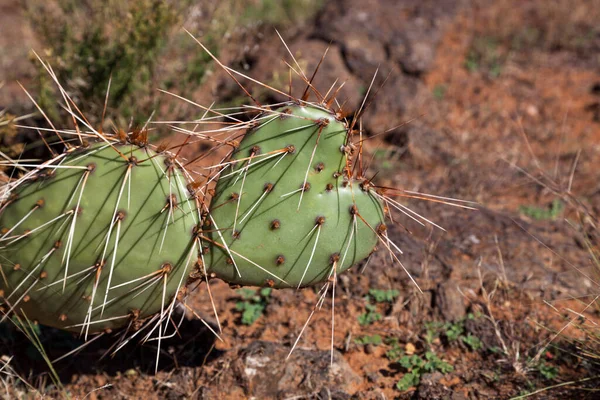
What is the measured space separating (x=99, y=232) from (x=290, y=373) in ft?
2.99

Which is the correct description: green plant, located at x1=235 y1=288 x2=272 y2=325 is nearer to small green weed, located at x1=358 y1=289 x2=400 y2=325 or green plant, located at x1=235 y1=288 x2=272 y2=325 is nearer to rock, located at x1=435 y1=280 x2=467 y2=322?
small green weed, located at x1=358 y1=289 x2=400 y2=325

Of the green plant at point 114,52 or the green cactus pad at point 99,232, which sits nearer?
the green cactus pad at point 99,232

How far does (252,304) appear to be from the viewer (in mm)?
2922

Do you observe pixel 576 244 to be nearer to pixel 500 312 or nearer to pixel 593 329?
pixel 500 312

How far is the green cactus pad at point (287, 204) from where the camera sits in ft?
6.78

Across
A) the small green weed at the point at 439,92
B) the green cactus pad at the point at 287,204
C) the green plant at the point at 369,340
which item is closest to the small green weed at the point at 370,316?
the green plant at the point at 369,340

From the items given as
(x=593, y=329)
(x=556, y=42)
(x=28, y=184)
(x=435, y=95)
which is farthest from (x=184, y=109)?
(x=556, y=42)

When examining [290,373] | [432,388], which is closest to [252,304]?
[290,373]

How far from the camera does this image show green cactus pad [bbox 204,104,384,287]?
2066 millimetres

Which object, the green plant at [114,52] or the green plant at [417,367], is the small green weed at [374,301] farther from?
the green plant at [114,52]

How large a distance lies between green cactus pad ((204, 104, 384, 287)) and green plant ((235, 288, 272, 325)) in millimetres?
731

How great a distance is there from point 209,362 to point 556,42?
14.0ft

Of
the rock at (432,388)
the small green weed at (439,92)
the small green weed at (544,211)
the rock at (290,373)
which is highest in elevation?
the small green weed at (439,92)

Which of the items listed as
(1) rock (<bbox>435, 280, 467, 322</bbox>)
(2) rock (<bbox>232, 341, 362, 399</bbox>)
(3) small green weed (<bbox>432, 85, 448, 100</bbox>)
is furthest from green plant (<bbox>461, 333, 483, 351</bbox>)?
(3) small green weed (<bbox>432, 85, 448, 100</bbox>)
